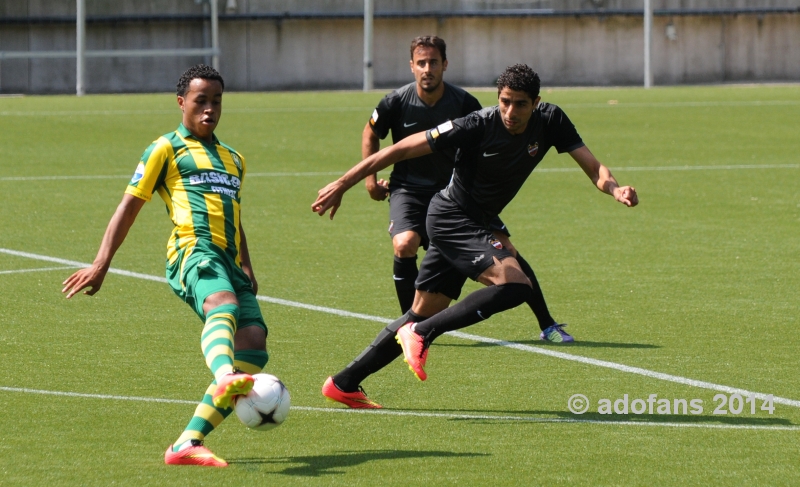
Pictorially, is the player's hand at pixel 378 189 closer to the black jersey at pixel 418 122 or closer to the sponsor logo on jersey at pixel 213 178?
the black jersey at pixel 418 122

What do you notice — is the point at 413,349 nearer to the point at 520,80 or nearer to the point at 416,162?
the point at 520,80

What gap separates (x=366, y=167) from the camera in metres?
6.61

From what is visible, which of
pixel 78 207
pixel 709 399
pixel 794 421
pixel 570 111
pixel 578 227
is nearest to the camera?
pixel 794 421

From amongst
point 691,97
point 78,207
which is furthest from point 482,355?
point 691,97

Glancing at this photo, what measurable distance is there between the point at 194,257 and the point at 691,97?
23.2m

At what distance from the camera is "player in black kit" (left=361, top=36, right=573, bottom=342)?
347 inches

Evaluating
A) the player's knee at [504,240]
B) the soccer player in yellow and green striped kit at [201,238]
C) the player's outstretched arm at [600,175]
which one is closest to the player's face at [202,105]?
the soccer player in yellow and green striped kit at [201,238]

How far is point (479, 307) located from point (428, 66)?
8.68 ft

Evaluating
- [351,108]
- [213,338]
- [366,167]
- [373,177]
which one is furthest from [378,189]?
[351,108]

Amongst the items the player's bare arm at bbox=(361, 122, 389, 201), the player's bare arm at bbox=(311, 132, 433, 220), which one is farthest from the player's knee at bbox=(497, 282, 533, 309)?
the player's bare arm at bbox=(361, 122, 389, 201)

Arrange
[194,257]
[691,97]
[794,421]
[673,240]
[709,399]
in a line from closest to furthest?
[194,257] < [794,421] < [709,399] < [673,240] < [691,97]

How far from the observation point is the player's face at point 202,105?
20.1 feet

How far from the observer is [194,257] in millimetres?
5961

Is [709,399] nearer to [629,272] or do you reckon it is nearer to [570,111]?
[629,272]
